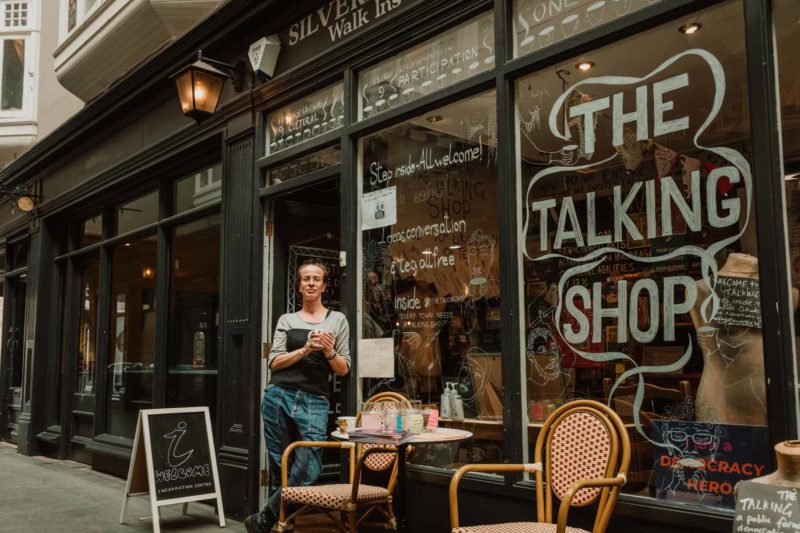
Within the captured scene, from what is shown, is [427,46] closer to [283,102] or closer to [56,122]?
[283,102]

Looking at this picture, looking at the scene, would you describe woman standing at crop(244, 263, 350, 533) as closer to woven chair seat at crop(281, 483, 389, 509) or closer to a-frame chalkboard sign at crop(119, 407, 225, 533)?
woven chair seat at crop(281, 483, 389, 509)

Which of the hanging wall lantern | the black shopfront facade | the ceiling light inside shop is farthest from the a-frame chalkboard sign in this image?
the ceiling light inside shop

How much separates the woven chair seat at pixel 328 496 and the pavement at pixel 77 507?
1563mm

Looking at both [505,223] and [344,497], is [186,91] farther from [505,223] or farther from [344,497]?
[344,497]

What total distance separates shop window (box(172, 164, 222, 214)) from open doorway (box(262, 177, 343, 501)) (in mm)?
1034

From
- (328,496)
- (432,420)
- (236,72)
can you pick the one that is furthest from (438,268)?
(236,72)

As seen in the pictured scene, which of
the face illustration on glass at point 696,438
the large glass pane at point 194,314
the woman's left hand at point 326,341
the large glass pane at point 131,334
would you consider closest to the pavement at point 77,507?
the large glass pane at point 131,334

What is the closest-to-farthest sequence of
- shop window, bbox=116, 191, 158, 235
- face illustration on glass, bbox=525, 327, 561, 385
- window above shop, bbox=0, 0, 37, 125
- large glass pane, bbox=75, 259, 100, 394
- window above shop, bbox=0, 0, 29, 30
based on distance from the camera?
face illustration on glass, bbox=525, 327, 561, 385, shop window, bbox=116, 191, 158, 235, large glass pane, bbox=75, 259, 100, 394, window above shop, bbox=0, 0, 37, 125, window above shop, bbox=0, 0, 29, 30

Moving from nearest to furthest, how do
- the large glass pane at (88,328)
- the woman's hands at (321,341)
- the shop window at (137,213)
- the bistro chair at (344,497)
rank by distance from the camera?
the bistro chair at (344,497)
the woman's hands at (321,341)
the shop window at (137,213)
the large glass pane at (88,328)

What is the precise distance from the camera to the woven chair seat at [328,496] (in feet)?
14.2

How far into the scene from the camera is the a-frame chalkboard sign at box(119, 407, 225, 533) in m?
5.65

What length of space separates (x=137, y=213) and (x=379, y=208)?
15.4 ft

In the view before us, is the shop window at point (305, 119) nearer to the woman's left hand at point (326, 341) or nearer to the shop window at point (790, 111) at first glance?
the woman's left hand at point (326, 341)

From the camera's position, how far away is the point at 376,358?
520cm
